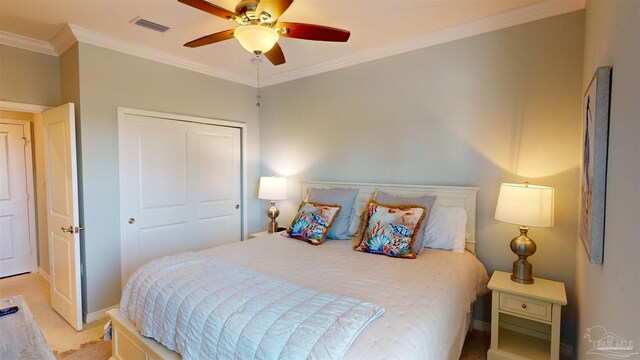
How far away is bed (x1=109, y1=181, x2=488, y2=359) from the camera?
1294mm

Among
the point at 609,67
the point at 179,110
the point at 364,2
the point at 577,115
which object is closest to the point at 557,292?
the point at 577,115

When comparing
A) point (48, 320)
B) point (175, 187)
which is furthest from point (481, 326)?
point (48, 320)

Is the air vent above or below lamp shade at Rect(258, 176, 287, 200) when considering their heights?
above

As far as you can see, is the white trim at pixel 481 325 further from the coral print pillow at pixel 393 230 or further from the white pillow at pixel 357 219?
the white pillow at pixel 357 219

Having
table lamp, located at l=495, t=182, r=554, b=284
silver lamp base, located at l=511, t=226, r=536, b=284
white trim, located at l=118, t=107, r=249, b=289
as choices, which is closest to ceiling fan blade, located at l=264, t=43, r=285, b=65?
white trim, located at l=118, t=107, r=249, b=289

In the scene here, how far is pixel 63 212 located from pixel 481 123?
3747 mm

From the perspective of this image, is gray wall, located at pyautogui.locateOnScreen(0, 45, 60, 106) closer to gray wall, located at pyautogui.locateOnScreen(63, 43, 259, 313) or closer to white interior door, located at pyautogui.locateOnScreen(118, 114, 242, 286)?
gray wall, located at pyautogui.locateOnScreen(63, 43, 259, 313)

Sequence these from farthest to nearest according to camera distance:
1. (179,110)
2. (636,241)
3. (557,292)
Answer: (179,110) < (557,292) < (636,241)

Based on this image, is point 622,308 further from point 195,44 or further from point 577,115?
point 195,44

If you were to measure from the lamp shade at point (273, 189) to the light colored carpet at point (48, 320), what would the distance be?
1935 millimetres

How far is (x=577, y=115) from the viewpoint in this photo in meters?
2.20

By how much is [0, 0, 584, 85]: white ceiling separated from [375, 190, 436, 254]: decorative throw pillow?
4.57 feet

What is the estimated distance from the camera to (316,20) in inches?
97.9

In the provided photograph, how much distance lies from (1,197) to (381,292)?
4.93 m
